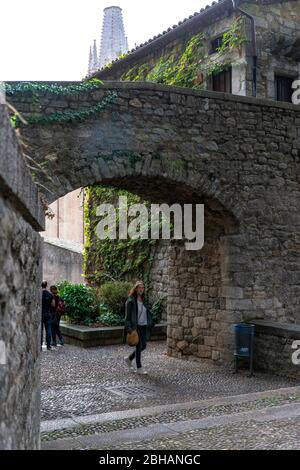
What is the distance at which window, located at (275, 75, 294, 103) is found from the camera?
12922mm

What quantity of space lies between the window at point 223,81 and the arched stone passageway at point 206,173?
342 centimetres

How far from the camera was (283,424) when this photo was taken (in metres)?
5.04

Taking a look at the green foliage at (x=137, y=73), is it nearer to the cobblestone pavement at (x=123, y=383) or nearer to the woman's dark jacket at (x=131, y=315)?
the cobblestone pavement at (x=123, y=383)

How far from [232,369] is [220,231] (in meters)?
2.25

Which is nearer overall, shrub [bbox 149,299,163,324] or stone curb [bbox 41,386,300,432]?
stone curb [bbox 41,386,300,432]

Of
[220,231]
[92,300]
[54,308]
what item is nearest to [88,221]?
[92,300]

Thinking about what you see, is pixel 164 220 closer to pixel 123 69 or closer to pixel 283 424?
pixel 123 69

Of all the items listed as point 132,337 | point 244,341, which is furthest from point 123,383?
point 244,341

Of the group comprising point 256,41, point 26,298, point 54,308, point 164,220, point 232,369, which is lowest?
point 232,369

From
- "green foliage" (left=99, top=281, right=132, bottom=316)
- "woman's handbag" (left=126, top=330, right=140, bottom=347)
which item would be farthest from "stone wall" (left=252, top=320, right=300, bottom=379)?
"green foliage" (left=99, top=281, right=132, bottom=316)

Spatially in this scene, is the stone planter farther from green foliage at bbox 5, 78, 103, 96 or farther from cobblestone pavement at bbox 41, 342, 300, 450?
green foliage at bbox 5, 78, 103, 96

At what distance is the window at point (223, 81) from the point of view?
501 inches
